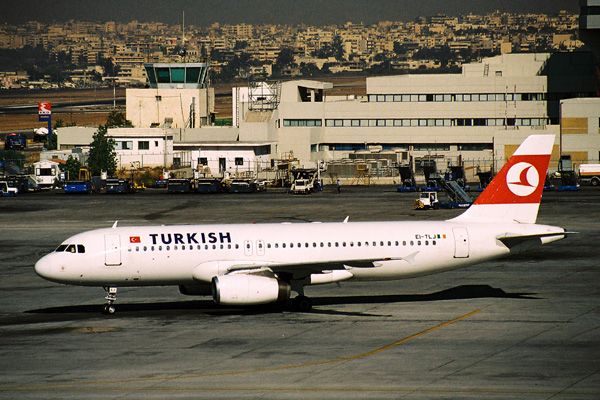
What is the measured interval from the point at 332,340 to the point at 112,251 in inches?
488

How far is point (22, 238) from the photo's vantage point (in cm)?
7325

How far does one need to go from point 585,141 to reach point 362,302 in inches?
4150

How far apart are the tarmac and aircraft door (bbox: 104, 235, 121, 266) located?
296 centimetres

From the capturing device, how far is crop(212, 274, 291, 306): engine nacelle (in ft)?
126

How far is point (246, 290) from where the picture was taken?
38719 mm

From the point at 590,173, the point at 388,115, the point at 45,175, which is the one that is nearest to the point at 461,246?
the point at 590,173

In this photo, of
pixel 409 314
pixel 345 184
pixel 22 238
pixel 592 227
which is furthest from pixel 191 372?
pixel 345 184

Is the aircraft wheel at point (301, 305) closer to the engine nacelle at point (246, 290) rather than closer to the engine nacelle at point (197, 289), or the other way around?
the engine nacelle at point (246, 290)

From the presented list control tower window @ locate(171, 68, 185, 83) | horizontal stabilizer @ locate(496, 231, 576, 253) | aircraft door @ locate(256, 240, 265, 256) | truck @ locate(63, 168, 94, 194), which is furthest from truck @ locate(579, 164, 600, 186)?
aircraft door @ locate(256, 240, 265, 256)

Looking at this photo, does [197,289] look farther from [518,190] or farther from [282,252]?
[518,190]

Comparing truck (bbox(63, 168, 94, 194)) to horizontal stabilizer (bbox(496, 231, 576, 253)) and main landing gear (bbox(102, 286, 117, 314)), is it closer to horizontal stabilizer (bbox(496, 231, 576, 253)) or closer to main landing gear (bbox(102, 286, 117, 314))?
main landing gear (bbox(102, 286, 117, 314))

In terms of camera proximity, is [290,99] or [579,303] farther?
[290,99]

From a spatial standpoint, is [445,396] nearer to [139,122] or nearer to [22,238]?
[22,238]

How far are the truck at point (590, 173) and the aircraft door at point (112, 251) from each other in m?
98.1
